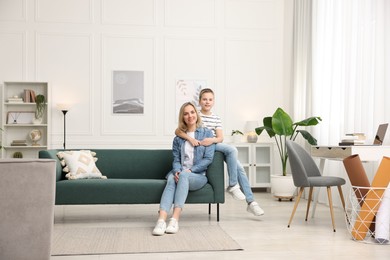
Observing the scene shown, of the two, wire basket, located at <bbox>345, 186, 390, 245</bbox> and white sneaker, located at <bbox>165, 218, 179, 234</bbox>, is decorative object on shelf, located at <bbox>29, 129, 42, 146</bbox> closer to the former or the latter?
white sneaker, located at <bbox>165, 218, 179, 234</bbox>

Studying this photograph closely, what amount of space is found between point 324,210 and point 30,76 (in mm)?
4298

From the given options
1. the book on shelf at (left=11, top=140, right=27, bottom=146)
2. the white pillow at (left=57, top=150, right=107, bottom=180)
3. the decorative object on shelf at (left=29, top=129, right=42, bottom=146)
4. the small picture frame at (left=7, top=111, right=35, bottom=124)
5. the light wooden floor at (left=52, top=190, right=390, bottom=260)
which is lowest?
the light wooden floor at (left=52, top=190, right=390, bottom=260)

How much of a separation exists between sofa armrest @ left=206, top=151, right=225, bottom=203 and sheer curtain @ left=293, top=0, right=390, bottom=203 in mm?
1489

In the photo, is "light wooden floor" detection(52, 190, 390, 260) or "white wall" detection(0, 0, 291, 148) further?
"white wall" detection(0, 0, 291, 148)

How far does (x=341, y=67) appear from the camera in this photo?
5.71 metres

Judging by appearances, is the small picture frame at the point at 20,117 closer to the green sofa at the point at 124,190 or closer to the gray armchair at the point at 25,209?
the green sofa at the point at 124,190

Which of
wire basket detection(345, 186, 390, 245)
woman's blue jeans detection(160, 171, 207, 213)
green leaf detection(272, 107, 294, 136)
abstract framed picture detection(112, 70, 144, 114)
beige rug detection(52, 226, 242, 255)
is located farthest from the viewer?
abstract framed picture detection(112, 70, 144, 114)

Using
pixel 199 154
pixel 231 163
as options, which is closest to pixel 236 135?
pixel 231 163

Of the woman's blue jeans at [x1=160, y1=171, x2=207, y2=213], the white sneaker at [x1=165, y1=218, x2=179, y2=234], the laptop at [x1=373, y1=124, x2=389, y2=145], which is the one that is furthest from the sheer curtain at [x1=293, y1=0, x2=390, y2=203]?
the white sneaker at [x1=165, y1=218, x2=179, y2=234]

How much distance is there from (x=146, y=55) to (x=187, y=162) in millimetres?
3071

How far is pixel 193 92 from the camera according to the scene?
7406 millimetres

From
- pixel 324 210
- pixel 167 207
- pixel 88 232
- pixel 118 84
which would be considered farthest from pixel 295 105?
pixel 88 232

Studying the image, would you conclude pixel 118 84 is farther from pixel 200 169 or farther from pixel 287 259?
pixel 287 259

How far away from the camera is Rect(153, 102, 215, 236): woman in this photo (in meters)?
4.33
